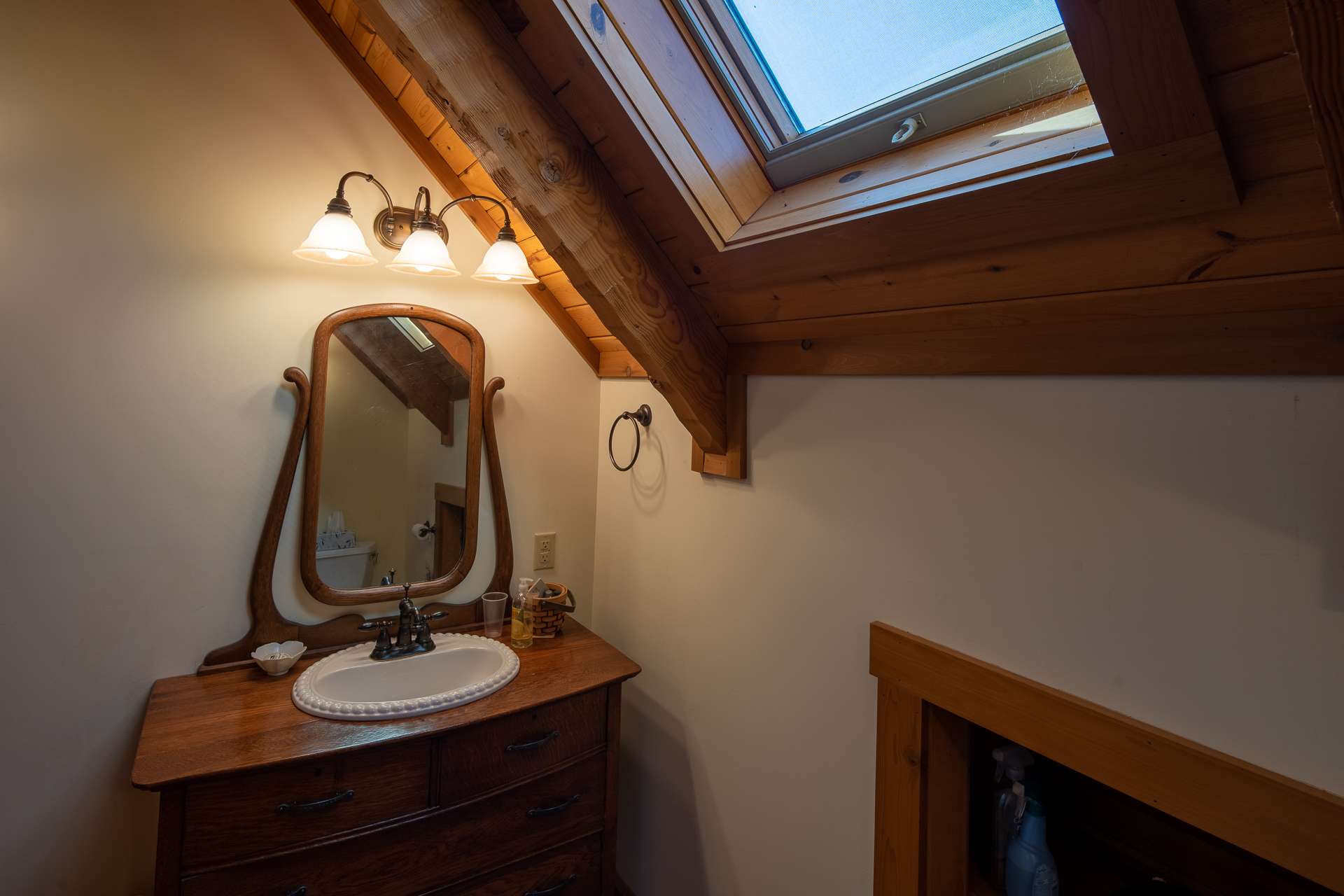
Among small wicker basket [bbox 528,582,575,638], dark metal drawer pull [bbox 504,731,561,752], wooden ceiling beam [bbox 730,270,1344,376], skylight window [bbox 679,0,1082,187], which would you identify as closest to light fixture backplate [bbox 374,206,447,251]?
skylight window [bbox 679,0,1082,187]

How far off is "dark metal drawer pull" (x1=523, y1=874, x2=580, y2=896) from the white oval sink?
1.58 ft

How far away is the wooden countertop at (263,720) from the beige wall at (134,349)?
16 cm

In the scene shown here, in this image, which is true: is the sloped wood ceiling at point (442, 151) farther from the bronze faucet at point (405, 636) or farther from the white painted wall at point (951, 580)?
the bronze faucet at point (405, 636)

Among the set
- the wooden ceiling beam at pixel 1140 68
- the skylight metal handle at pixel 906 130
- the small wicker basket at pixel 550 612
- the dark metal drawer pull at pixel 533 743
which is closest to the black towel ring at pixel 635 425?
the small wicker basket at pixel 550 612

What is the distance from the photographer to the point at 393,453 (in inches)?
66.9

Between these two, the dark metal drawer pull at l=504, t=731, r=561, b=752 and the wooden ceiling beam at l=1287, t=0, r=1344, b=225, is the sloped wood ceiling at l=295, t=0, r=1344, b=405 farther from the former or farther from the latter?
the dark metal drawer pull at l=504, t=731, r=561, b=752

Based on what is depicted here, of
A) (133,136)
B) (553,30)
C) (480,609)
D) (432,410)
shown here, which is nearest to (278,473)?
(432,410)

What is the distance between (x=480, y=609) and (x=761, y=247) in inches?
53.0

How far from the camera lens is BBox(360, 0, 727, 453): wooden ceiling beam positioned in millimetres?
1062

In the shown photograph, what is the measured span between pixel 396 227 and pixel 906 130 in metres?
1.33

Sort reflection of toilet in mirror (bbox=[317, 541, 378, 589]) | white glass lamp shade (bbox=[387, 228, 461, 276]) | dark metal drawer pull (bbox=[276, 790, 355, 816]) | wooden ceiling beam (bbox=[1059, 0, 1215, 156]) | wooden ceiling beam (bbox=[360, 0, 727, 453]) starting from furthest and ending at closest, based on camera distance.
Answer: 1. reflection of toilet in mirror (bbox=[317, 541, 378, 589])
2. white glass lamp shade (bbox=[387, 228, 461, 276])
3. dark metal drawer pull (bbox=[276, 790, 355, 816])
4. wooden ceiling beam (bbox=[360, 0, 727, 453])
5. wooden ceiling beam (bbox=[1059, 0, 1215, 156])

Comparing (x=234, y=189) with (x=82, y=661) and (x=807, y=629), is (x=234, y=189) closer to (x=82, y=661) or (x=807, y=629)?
(x=82, y=661)

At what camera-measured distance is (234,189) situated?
1.49 metres

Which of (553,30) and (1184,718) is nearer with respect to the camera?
(1184,718)
